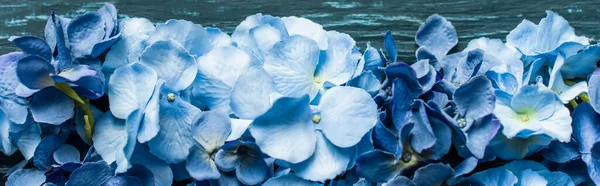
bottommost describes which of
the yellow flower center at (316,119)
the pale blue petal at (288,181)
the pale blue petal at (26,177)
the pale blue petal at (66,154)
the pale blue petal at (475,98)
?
the pale blue petal at (26,177)

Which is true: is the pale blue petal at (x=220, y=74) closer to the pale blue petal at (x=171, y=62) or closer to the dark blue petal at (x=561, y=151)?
the pale blue petal at (x=171, y=62)

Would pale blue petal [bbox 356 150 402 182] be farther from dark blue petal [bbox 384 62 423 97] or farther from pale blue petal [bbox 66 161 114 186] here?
pale blue petal [bbox 66 161 114 186]

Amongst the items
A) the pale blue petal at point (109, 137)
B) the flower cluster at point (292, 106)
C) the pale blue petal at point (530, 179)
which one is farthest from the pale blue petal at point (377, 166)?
the pale blue petal at point (109, 137)

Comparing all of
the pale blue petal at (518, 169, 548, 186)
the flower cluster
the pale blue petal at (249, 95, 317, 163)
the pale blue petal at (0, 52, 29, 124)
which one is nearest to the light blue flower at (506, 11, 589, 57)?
the flower cluster

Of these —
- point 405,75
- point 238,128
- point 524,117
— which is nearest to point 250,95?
point 238,128

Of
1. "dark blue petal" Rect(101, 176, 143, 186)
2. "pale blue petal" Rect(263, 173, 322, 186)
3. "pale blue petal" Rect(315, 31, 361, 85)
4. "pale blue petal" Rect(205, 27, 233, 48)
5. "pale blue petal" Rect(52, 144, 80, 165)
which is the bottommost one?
"dark blue petal" Rect(101, 176, 143, 186)

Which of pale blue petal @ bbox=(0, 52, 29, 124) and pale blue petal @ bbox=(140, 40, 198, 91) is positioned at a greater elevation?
pale blue petal @ bbox=(140, 40, 198, 91)

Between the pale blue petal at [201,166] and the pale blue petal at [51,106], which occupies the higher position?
the pale blue petal at [51,106]
